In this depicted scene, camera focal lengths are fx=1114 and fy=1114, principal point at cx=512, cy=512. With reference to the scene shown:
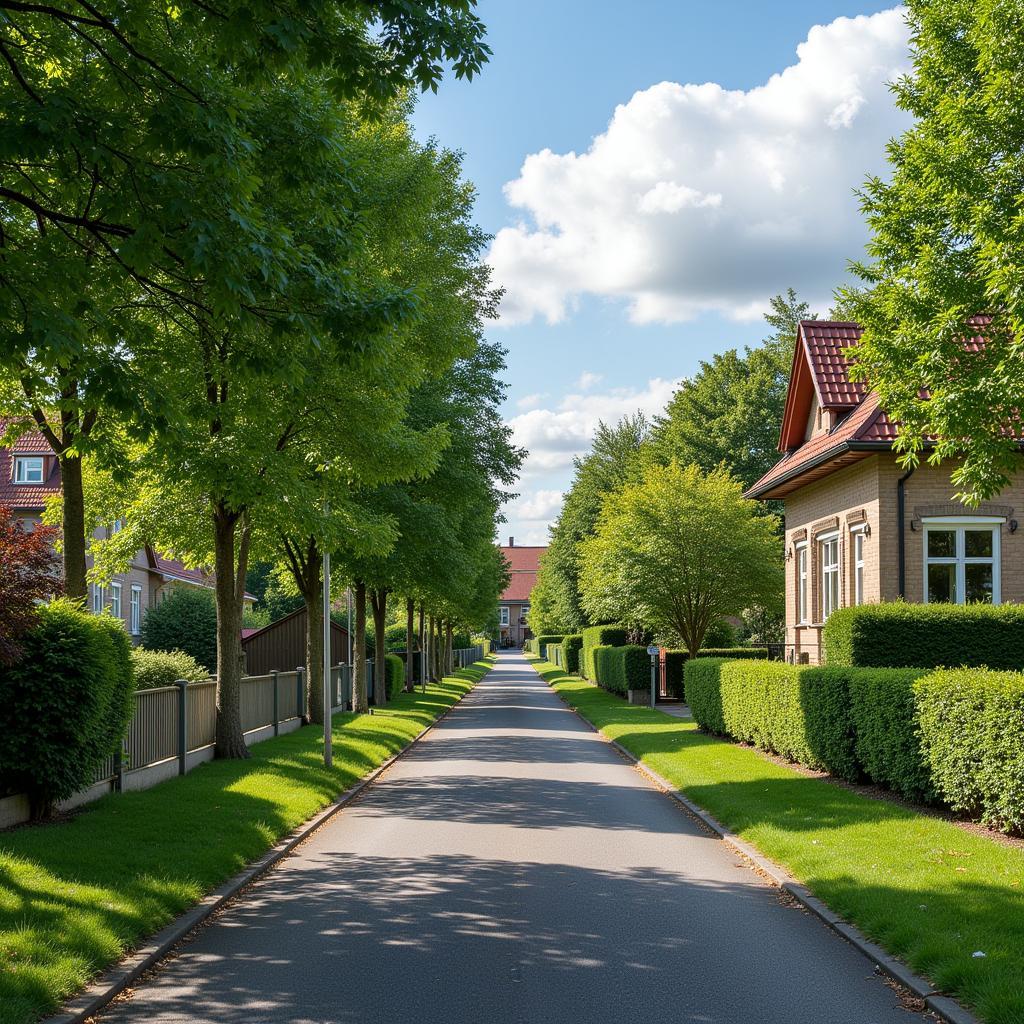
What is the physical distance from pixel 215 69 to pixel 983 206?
28.6ft

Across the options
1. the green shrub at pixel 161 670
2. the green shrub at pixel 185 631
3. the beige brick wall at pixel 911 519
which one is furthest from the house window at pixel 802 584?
the green shrub at pixel 185 631

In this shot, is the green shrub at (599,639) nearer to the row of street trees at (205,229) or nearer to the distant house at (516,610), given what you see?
A: the row of street trees at (205,229)

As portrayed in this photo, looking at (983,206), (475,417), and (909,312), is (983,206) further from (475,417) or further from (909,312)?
(475,417)

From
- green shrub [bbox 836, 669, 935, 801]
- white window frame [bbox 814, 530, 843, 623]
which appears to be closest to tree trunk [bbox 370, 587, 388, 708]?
white window frame [bbox 814, 530, 843, 623]

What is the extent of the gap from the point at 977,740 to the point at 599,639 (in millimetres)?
40565

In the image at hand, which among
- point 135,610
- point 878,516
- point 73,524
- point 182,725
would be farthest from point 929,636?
point 135,610

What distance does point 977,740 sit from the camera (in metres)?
10.9

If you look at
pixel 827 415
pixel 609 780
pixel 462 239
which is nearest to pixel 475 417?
pixel 462 239

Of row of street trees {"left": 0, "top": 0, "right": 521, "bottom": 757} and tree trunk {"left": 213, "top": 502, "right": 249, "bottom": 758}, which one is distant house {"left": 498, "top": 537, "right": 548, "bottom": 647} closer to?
tree trunk {"left": 213, "top": 502, "right": 249, "bottom": 758}

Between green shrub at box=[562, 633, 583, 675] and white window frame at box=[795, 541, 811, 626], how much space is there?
37924 millimetres

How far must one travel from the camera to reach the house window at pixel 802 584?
2730 centimetres

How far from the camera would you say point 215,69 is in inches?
387

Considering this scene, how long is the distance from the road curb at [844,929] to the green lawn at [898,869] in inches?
3.1

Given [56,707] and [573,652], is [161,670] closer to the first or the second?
[56,707]
